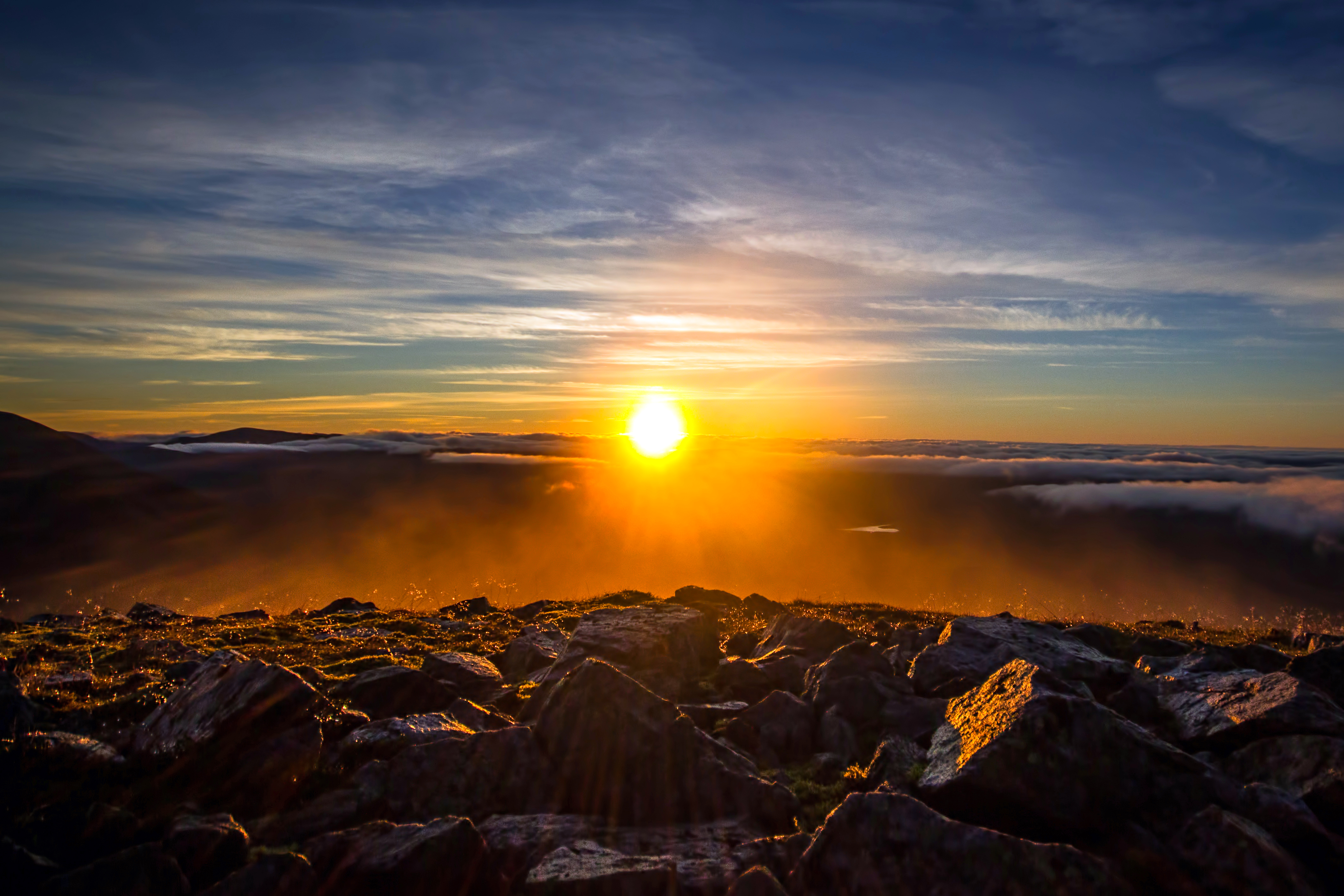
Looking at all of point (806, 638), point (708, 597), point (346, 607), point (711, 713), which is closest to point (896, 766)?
point (711, 713)

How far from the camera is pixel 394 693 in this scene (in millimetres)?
13836

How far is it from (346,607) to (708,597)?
58.9 ft

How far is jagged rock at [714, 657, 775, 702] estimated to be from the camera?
15609 millimetres

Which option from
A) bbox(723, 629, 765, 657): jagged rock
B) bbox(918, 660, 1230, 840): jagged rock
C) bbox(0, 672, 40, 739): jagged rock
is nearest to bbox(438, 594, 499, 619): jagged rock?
bbox(723, 629, 765, 657): jagged rock

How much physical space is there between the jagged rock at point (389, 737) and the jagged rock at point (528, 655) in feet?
18.2

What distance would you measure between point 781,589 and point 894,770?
35.8 metres

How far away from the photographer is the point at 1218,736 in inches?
412

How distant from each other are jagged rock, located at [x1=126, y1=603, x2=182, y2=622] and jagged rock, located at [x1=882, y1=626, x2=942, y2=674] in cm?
2931

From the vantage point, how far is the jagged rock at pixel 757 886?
6.76m

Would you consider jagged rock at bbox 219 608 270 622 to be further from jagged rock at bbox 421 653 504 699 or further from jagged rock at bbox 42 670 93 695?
jagged rock at bbox 421 653 504 699

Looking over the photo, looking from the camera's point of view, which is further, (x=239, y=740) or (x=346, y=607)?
(x=346, y=607)

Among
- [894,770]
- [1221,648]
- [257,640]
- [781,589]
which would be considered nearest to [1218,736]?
[894,770]

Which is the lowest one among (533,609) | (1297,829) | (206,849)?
(533,609)

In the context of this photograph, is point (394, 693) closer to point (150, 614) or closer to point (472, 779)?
point (472, 779)
